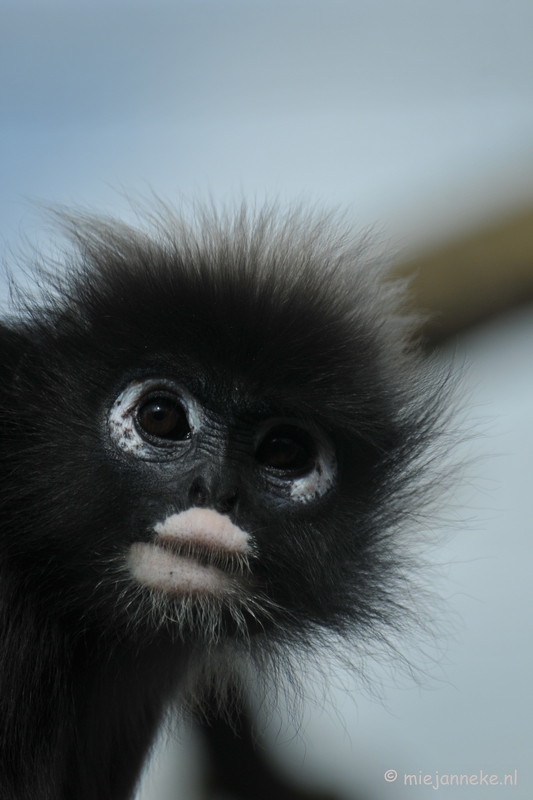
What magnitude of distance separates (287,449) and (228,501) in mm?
202

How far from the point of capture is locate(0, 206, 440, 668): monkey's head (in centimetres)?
144

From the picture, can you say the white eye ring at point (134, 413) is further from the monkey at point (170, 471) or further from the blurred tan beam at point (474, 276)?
the blurred tan beam at point (474, 276)

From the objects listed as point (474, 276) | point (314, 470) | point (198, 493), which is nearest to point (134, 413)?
point (198, 493)

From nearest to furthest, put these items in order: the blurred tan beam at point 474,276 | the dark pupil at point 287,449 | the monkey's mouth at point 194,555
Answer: the monkey's mouth at point 194,555
the dark pupil at point 287,449
the blurred tan beam at point 474,276

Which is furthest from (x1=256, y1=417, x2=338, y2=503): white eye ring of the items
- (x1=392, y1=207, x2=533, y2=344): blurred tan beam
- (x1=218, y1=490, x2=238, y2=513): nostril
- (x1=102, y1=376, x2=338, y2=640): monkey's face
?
(x1=392, y1=207, x2=533, y2=344): blurred tan beam

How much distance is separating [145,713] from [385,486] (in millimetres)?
840

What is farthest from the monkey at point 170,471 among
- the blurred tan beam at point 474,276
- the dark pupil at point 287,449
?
the blurred tan beam at point 474,276

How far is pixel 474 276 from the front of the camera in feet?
6.62

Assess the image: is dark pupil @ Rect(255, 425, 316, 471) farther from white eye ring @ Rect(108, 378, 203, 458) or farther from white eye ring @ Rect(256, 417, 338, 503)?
white eye ring @ Rect(108, 378, 203, 458)

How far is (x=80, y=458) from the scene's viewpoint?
153cm

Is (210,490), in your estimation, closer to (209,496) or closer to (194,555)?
(209,496)

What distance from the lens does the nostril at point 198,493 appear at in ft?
4.51

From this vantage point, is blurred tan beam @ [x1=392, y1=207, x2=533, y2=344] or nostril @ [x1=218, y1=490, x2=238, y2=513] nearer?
nostril @ [x1=218, y1=490, x2=238, y2=513]

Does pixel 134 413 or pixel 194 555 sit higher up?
pixel 134 413
